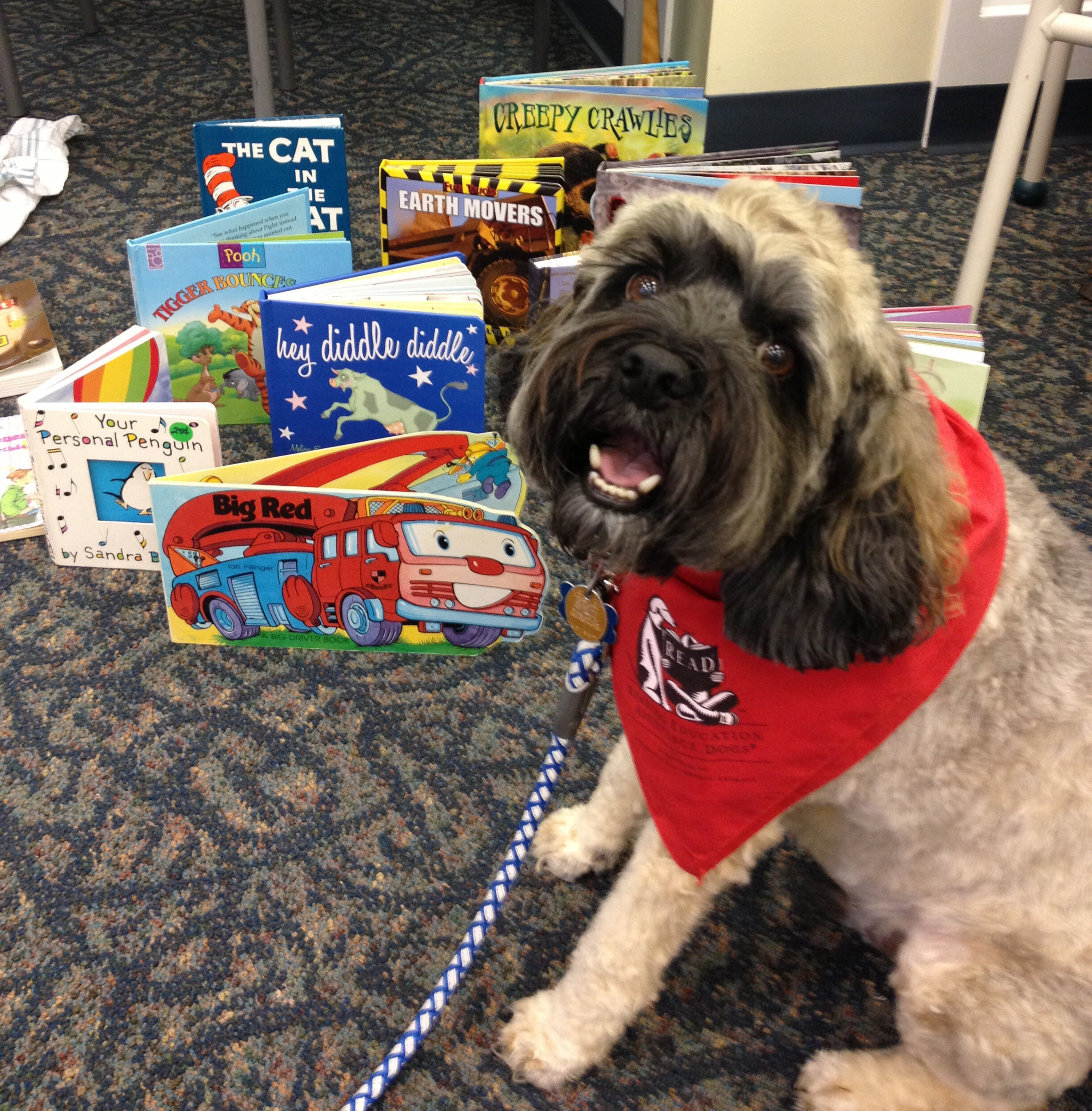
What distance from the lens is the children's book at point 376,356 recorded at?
1607 millimetres

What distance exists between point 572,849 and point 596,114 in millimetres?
1523

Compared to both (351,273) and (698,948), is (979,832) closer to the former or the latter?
(698,948)

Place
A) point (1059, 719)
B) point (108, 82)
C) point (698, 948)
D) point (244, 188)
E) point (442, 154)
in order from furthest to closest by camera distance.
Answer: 1. point (108, 82)
2. point (442, 154)
3. point (244, 188)
4. point (698, 948)
5. point (1059, 719)

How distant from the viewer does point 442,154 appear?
276cm

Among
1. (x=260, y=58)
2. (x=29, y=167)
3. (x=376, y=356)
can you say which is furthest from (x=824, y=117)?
(x=29, y=167)

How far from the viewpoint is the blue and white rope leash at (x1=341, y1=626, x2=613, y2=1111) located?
3.41ft

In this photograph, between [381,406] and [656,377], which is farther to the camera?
[381,406]

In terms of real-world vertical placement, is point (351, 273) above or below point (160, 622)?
above

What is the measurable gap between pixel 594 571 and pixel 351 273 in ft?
2.98

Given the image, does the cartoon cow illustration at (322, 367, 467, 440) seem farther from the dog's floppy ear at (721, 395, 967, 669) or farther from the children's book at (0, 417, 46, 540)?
the dog's floppy ear at (721, 395, 967, 669)

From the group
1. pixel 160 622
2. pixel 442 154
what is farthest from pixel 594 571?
pixel 442 154

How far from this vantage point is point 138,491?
5.07ft

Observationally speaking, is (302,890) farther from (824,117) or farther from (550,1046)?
(824,117)

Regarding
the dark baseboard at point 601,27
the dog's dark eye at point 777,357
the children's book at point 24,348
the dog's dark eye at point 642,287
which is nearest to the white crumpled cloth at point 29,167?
the children's book at point 24,348
